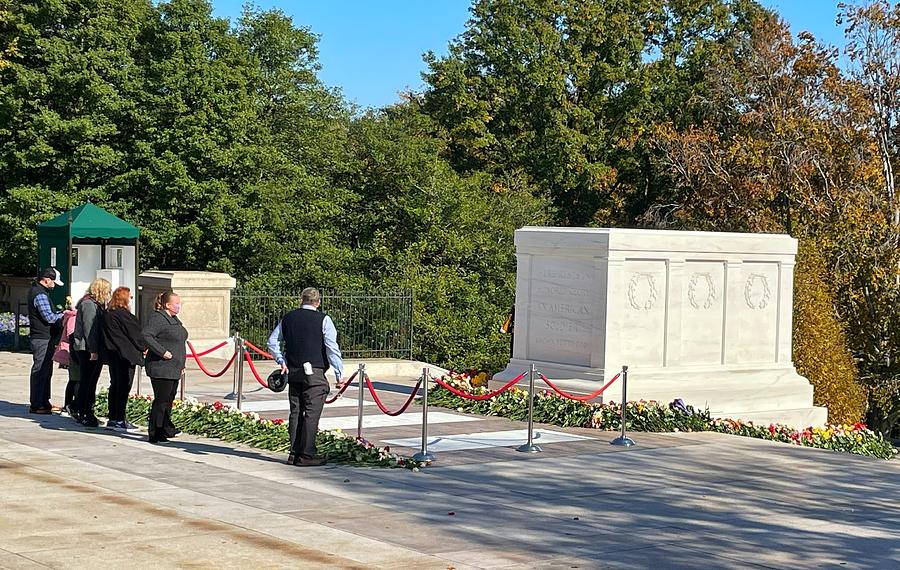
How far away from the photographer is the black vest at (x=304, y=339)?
12.5m

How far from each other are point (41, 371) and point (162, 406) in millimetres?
2760

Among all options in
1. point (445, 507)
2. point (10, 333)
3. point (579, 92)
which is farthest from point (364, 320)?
point (579, 92)

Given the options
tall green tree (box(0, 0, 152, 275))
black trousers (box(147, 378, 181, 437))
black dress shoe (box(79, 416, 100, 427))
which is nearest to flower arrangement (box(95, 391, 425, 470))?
black dress shoe (box(79, 416, 100, 427))

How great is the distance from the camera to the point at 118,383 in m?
14.6

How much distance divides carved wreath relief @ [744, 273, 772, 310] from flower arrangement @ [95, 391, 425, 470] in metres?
8.14

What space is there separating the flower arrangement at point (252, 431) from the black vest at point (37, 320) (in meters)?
1.18

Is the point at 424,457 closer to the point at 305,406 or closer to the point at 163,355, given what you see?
the point at 305,406

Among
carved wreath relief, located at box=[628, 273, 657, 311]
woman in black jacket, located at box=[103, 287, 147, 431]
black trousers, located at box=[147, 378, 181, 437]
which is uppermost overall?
carved wreath relief, located at box=[628, 273, 657, 311]

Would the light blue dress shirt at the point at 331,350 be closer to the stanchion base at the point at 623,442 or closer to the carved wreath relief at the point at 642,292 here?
the stanchion base at the point at 623,442

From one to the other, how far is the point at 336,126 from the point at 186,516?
3193 cm

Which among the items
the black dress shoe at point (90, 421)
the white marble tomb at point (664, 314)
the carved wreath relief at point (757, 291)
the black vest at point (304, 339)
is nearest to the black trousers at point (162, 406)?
the black dress shoe at point (90, 421)

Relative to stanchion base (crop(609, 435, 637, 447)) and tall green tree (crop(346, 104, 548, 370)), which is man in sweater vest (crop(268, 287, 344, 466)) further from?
tall green tree (crop(346, 104, 548, 370))

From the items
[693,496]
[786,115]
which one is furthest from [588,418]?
[786,115]

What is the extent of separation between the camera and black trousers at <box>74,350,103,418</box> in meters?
14.8
